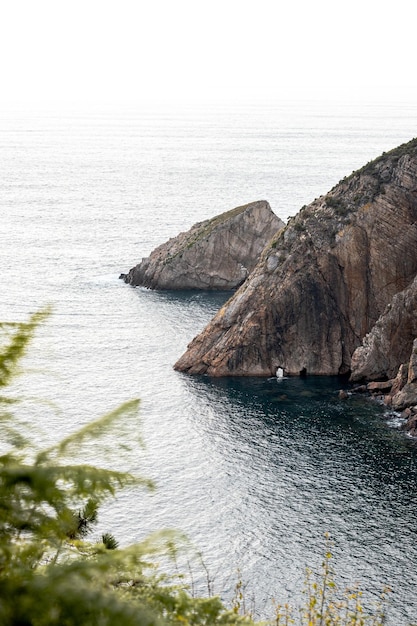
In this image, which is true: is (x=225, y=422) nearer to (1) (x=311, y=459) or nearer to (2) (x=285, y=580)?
(1) (x=311, y=459)

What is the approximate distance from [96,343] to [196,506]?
45116mm

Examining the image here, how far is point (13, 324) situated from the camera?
12.3 meters

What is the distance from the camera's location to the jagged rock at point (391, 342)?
9462 cm

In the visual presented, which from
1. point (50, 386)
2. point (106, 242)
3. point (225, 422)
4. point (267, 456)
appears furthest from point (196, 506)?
point (106, 242)

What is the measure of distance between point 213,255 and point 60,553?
428ft

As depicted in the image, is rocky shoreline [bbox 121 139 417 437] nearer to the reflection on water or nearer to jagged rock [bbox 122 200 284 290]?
the reflection on water

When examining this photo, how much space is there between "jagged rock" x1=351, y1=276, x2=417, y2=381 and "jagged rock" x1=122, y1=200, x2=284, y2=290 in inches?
1841

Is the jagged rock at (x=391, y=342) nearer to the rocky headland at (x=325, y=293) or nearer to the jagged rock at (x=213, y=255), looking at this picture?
the rocky headland at (x=325, y=293)

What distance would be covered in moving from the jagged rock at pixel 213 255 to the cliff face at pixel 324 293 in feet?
110

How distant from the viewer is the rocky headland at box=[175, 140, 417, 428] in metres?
100

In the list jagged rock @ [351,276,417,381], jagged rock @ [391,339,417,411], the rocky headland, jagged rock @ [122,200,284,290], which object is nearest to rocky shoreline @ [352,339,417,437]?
jagged rock @ [391,339,417,411]

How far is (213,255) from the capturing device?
141 meters

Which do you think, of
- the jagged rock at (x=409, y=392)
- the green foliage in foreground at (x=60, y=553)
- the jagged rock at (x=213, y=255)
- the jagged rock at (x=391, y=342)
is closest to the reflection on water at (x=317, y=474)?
the jagged rock at (x=409, y=392)

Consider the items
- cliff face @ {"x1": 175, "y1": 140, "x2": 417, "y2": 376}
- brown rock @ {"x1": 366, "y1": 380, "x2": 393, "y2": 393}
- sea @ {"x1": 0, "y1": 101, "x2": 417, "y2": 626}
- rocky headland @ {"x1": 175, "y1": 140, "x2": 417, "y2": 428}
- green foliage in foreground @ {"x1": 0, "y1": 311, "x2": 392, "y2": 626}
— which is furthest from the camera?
cliff face @ {"x1": 175, "y1": 140, "x2": 417, "y2": 376}
